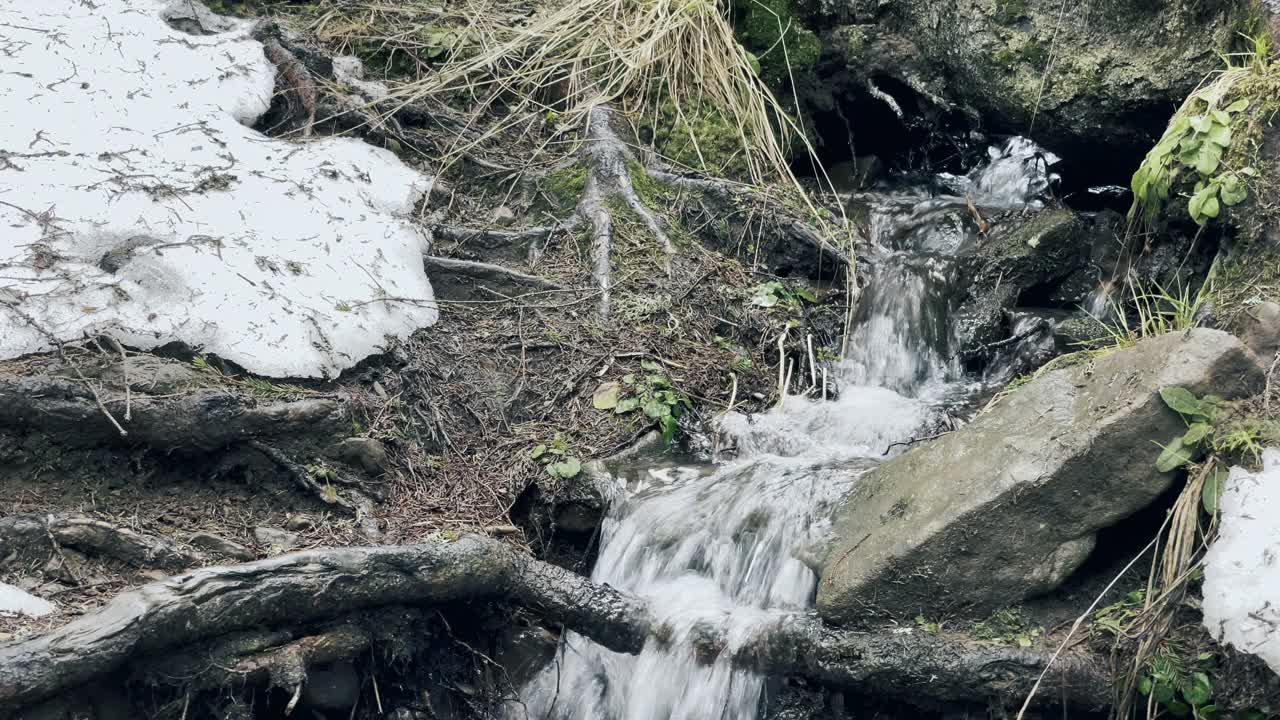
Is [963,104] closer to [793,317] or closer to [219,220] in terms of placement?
[793,317]

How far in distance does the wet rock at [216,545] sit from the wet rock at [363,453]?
0.58 meters

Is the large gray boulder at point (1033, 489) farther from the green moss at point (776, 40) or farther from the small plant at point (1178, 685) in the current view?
the green moss at point (776, 40)

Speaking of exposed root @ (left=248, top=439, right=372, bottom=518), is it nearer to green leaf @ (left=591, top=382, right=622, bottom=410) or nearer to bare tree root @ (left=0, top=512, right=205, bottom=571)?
bare tree root @ (left=0, top=512, right=205, bottom=571)

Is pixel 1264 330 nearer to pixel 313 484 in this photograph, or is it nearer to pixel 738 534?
pixel 738 534

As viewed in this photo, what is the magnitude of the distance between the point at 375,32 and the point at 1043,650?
16.6 feet

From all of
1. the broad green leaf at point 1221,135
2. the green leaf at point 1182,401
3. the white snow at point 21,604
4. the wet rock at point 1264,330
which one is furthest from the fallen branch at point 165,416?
the broad green leaf at point 1221,135

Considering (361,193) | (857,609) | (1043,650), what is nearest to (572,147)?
(361,193)

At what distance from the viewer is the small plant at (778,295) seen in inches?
205

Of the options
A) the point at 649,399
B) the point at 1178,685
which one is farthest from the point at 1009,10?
the point at 1178,685

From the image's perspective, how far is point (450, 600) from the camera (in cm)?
366

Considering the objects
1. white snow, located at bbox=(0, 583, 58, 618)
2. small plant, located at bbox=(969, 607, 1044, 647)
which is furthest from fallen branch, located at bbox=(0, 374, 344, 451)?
small plant, located at bbox=(969, 607, 1044, 647)

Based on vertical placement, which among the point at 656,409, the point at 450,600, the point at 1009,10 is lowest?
the point at 450,600

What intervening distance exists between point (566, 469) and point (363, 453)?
794 millimetres

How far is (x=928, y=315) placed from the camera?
5426mm
